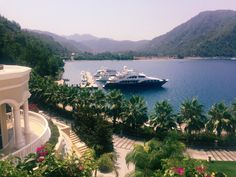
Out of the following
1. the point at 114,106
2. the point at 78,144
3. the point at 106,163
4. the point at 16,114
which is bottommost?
the point at 78,144

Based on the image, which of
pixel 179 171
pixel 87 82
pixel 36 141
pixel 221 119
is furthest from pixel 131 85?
pixel 179 171

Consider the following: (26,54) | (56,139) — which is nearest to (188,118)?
(56,139)

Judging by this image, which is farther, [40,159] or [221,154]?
[221,154]

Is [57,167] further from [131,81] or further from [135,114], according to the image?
[131,81]

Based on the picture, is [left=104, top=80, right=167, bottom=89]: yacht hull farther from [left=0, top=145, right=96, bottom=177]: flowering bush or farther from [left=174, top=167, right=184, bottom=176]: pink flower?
[left=174, top=167, right=184, bottom=176]: pink flower

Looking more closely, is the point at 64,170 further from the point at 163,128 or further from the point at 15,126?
the point at 163,128

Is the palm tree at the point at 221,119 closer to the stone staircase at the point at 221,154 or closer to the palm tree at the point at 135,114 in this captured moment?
the stone staircase at the point at 221,154

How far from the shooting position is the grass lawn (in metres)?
23.2

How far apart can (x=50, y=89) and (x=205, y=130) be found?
20.6 metres

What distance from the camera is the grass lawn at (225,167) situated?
23.2 meters

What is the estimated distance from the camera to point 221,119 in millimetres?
28734

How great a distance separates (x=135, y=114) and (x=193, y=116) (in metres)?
5.87

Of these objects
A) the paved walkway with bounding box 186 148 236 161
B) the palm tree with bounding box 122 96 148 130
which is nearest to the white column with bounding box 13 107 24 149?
the paved walkway with bounding box 186 148 236 161

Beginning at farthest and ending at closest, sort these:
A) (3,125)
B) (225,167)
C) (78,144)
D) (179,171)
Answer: (78,144)
(225,167)
(3,125)
(179,171)
